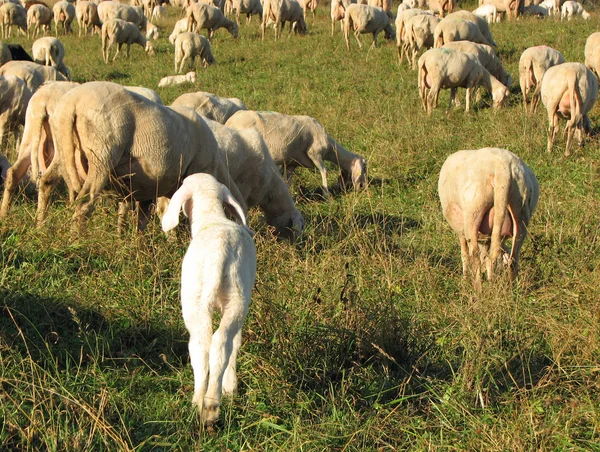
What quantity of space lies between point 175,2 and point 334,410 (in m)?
41.2

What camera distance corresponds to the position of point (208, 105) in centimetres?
1227

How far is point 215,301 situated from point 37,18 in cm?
2920

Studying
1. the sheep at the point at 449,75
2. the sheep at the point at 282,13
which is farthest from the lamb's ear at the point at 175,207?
the sheep at the point at 282,13

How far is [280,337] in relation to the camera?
4.76 metres

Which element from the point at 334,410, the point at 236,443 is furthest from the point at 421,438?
the point at 236,443

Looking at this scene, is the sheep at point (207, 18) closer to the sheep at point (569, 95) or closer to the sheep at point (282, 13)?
the sheep at point (282, 13)

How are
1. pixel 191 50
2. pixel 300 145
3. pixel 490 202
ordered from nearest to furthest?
pixel 490 202, pixel 300 145, pixel 191 50

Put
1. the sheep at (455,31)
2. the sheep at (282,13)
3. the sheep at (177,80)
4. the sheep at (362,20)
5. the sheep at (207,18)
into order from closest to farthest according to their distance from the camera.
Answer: the sheep at (177,80)
the sheep at (455,31)
the sheep at (362,20)
the sheep at (282,13)
the sheep at (207,18)

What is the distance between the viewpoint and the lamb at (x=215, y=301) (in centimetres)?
391

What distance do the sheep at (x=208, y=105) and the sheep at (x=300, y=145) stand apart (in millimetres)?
812

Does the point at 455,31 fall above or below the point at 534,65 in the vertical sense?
above

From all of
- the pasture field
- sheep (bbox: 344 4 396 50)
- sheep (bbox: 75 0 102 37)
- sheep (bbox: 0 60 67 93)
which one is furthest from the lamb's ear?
sheep (bbox: 75 0 102 37)

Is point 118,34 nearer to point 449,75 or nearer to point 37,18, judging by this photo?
point 37,18

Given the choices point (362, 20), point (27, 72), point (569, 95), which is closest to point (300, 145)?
point (569, 95)
